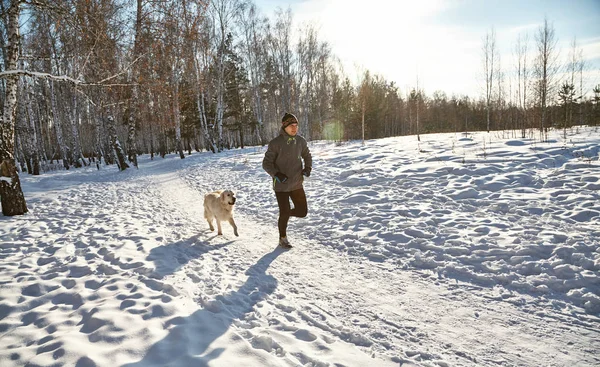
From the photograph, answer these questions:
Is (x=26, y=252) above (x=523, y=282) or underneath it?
above

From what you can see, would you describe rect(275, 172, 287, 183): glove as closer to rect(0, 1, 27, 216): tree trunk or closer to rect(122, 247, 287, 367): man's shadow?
rect(122, 247, 287, 367): man's shadow

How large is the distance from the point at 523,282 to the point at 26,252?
280 inches

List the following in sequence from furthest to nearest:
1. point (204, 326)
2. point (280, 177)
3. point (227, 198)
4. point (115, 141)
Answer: point (115, 141) < point (227, 198) < point (280, 177) < point (204, 326)

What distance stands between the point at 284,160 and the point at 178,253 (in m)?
2.32

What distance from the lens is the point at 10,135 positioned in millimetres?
6785

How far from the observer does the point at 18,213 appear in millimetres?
6988

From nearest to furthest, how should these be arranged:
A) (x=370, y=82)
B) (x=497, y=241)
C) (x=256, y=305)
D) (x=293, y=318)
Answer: (x=293, y=318) → (x=256, y=305) → (x=497, y=241) → (x=370, y=82)

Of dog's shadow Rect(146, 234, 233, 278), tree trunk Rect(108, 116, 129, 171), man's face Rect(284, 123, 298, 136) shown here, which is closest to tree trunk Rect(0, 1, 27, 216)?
dog's shadow Rect(146, 234, 233, 278)

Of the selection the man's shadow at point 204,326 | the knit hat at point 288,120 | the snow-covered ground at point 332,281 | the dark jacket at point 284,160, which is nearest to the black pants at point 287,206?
the dark jacket at point 284,160

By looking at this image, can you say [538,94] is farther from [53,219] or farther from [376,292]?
[53,219]

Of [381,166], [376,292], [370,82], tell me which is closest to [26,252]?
[376,292]

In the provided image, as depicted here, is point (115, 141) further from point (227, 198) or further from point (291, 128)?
point (291, 128)

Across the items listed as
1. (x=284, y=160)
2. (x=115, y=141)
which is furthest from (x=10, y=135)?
(x=115, y=141)

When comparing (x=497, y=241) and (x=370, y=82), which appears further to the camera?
(x=370, y=82)
